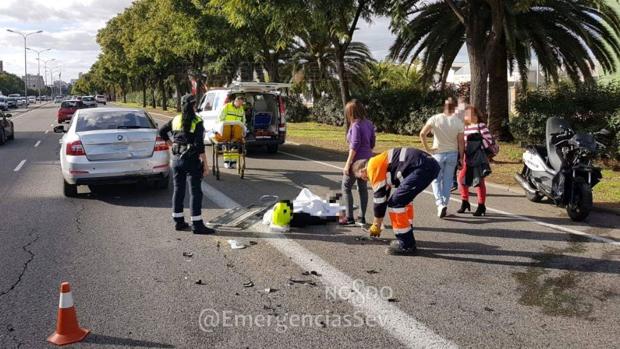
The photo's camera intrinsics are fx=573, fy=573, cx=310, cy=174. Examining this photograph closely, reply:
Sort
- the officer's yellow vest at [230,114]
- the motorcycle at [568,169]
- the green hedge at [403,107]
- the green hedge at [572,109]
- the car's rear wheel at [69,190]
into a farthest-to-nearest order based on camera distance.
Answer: the green hedge at [403,107], the green hedge at [572,109], the officer's yellow vest at [230,114], the car's rear wheel at [69,190], the motorcycle at [568,169]

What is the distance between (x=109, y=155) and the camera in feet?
31.1

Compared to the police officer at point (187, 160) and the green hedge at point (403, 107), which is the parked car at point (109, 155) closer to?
the police officer at point (187, 160)

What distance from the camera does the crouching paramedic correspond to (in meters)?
6.12

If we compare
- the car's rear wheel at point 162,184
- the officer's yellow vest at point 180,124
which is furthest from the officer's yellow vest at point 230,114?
the officer's yellow vest at point 180,124

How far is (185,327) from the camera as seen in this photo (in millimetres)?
4328

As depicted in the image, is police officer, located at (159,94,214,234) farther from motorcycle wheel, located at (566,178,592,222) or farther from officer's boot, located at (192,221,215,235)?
motorcycle wheel, located at (566,178,592,222)

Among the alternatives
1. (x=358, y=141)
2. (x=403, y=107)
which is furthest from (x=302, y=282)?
(x=403, y=107)

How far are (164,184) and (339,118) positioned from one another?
2085 centimetres

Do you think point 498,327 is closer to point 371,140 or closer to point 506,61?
point 371,140

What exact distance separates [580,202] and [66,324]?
6733 millimetres

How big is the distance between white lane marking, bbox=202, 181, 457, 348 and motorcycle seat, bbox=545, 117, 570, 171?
433 cm

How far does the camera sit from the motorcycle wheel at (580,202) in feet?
25.7

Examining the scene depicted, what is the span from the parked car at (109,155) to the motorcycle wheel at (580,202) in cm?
648

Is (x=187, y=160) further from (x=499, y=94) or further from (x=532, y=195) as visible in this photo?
(x=499, y=94)
